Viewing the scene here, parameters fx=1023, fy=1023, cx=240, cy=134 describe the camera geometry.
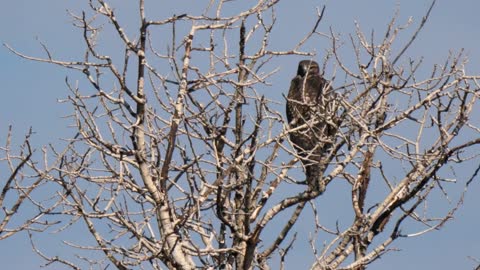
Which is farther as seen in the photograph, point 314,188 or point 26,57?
point 314,188

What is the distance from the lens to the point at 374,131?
332 inches

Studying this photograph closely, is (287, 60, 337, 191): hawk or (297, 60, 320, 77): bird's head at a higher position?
(297, 60, 320, 77): bird's head

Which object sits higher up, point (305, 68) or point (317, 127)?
point (305, 68)

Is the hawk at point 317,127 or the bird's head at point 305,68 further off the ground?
the bird's head at point 305,68

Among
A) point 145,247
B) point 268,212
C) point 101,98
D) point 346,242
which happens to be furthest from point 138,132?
point 346,242

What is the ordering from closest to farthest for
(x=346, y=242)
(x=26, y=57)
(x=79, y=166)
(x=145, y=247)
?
(x=26, y=57) < (x=145, y=247) < (x=79, y=166) < (x=346, y=242)

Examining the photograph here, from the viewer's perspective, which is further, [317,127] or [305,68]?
[305,68]

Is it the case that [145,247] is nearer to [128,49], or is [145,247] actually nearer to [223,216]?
[223,216]

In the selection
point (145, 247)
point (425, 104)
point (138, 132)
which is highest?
point (425, 104)

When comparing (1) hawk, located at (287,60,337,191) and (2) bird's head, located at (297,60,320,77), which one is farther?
(2) bird's head, located at (297,60,320,77)

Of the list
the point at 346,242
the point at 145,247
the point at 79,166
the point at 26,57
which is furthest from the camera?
the point at 346,242

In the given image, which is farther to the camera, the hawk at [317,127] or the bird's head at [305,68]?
the bird's head at [305,68]

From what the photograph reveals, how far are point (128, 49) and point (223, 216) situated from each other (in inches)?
62.6

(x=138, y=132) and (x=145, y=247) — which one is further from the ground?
(x=138, y=132)
